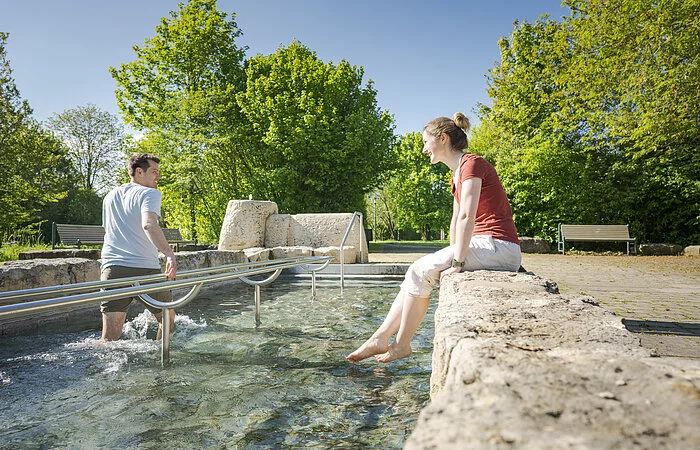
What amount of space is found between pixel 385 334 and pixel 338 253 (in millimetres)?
7434

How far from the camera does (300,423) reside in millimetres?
2549

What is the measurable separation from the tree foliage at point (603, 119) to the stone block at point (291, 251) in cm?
938

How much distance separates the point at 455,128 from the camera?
345 centimetres

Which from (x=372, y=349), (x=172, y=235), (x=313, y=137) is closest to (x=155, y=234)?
(x=372, y=349)

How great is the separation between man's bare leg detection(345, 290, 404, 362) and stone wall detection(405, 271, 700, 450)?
1.53 m

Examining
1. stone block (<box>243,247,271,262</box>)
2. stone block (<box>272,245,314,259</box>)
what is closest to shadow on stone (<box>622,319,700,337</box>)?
stone block (<box>272,245,314,259</box>)

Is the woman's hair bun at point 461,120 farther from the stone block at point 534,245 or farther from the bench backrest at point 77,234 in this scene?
the stone block at point 534,245

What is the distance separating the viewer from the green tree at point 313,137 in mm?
21047

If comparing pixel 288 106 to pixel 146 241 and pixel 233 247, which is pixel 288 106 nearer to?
pixel 233 247

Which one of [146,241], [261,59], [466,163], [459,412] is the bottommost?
[459,412]

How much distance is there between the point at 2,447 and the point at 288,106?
20474 millimetres

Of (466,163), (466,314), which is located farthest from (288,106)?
(466,314)

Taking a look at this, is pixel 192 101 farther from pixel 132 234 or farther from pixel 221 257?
pixel 132 234

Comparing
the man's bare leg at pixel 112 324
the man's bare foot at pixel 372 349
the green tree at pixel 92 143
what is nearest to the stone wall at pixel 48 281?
the man's bare leg at pixel 112 324
